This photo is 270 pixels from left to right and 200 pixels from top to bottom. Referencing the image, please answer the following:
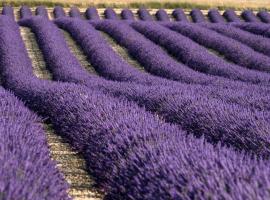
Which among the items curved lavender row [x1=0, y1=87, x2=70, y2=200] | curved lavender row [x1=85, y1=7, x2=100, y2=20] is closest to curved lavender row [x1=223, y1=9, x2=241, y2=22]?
curved lavender row [x1=85, y1=7, x2=100, y2=20]

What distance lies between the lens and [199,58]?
17.6 metres

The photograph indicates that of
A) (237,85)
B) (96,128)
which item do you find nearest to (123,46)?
(237,85)

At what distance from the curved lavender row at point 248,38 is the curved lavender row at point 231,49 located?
809 mm

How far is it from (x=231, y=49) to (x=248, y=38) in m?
3.02

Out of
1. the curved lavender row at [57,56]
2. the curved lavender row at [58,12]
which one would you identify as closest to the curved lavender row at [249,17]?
the curved lavender row at [58,12]

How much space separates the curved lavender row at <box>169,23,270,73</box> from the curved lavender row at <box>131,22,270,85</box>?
584 mm

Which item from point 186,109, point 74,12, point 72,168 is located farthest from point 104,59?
point 74,12

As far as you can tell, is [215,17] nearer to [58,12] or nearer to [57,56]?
[58,12]

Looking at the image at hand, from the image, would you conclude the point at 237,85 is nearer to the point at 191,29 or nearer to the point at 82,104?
the point at 82,104

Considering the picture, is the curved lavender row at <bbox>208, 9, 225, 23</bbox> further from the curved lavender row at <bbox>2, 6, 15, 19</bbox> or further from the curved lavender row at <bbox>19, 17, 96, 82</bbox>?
the curved lavender row at <bbox>19, 17, 96, 82</bbox>

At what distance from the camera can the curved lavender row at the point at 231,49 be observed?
17688mm

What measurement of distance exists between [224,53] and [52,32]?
683 centimetres

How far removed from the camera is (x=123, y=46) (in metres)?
21.2

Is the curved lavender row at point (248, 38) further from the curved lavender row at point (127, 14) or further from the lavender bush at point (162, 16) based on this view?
the curved lavender row at point (127, 14)
